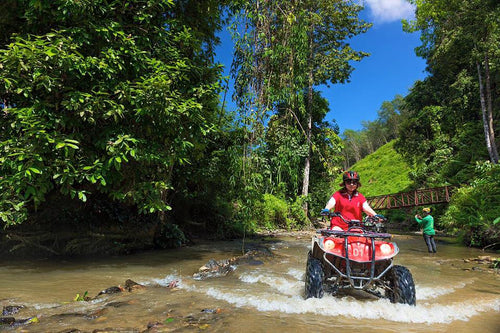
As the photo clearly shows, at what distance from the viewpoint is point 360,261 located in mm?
3812

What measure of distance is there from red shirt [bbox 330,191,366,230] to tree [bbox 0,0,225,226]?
11.0 ft

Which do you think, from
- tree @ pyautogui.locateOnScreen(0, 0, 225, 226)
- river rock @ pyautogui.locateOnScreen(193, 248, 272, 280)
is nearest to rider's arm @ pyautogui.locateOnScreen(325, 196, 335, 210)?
river rock @ pyautogui.locateOnScreen(193, 248, 272, 280)

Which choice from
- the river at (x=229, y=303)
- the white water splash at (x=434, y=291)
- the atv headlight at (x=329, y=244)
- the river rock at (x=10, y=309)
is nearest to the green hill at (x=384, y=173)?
the white water splash at (x=434, y=291)

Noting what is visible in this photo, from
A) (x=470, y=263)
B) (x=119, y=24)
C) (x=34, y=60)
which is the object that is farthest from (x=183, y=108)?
(x=470, y=263)

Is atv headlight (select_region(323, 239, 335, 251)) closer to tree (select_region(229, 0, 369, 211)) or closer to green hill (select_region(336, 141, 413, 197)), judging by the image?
tree (select_region(229, 0, 369, 211))

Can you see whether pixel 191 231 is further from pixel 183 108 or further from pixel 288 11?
pixel 288 11

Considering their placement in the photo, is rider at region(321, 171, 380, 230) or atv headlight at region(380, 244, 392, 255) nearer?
atv headlight at region(380, 244, 392, 255)

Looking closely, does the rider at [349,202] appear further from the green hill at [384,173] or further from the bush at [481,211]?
the green hill at [384,173]

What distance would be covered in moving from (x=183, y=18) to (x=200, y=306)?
722cm

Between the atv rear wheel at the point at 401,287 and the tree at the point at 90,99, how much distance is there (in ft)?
15.0

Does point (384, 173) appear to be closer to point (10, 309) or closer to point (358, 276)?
point (358, 276)

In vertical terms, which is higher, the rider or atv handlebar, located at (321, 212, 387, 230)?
the rider

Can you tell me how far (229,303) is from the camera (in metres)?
4.12

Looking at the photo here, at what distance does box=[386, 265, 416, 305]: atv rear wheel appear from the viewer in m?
3.68
